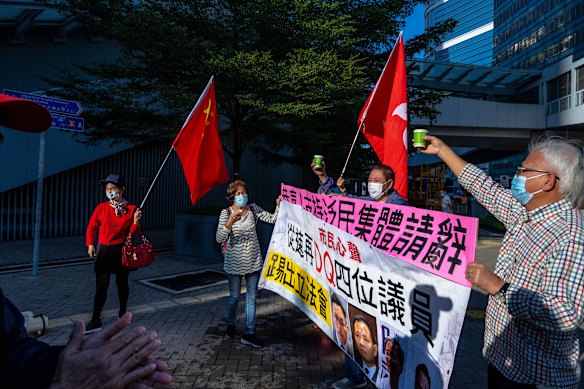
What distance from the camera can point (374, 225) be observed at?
10.5 ft

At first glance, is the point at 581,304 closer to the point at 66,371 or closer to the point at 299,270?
the point at 66,371

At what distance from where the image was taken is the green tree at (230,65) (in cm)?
920

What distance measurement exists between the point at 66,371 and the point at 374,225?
8.15 feet

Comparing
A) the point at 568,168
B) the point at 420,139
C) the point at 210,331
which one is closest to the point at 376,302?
the point at 420,139

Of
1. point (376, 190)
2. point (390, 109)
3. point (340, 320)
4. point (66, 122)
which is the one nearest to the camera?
point (340, 320)

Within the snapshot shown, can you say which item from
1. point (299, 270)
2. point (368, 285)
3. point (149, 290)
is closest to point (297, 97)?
point (149, 290)

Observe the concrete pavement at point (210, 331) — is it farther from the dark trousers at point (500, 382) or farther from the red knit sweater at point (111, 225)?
the dark trousers at point (500, 382)

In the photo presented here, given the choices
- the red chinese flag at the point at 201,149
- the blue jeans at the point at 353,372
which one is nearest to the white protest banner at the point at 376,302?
the blue jeans at the point at 353,372

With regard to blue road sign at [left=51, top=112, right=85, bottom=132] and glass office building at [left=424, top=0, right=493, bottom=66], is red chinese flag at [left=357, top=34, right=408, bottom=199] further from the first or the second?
glass office building at [left=424, top=0, right=493, bottom=66]

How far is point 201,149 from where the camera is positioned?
5309 mm

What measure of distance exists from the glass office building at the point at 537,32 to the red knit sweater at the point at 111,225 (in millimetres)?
54257

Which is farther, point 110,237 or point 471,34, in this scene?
point 471,34

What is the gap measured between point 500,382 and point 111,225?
4620 millimetres

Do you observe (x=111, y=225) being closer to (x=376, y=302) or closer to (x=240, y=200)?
(x=240, y=200)
